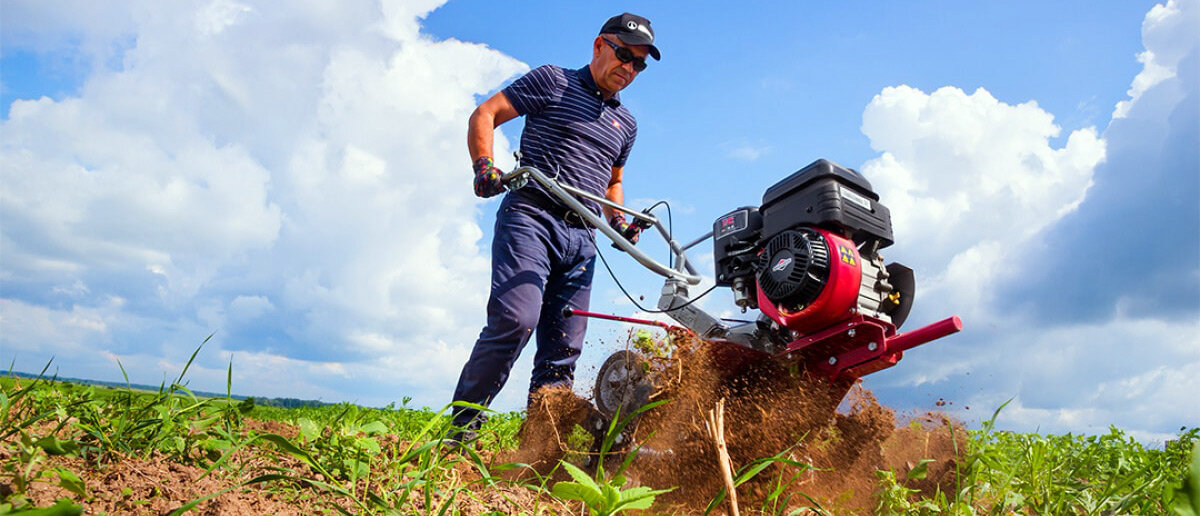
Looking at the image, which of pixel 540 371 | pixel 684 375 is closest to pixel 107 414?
pixel 684 375

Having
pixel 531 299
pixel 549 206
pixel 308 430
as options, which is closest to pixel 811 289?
pixel 531 299

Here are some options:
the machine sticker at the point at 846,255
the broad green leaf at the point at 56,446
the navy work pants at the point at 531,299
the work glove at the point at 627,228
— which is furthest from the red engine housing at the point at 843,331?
the broad green leaf at the point at 56,446

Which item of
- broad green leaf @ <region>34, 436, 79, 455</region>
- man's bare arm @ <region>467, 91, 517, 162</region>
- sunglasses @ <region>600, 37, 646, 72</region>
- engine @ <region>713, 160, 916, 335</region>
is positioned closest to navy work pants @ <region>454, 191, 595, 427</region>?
man's bare arm @ <region>467, 91, 517, 162</region>

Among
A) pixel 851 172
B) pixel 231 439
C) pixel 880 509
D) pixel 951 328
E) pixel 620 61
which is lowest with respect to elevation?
pixel 880 509

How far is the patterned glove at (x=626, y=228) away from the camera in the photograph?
495 centimetres

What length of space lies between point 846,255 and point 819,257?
0.44 feet

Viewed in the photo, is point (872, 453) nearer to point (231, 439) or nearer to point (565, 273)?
point (565, 273)

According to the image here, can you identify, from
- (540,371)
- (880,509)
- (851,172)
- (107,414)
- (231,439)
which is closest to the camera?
(231,439)

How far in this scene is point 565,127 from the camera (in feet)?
15.6

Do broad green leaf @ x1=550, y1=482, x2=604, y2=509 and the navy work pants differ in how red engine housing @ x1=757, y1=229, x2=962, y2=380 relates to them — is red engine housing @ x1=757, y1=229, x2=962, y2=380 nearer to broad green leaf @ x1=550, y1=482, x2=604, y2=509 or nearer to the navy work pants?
the navy work pants

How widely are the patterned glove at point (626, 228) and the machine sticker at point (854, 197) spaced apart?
5.44 feet

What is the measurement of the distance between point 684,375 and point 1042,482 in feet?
4.79

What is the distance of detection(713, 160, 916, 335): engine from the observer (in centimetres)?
332

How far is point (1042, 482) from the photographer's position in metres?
2.53
